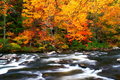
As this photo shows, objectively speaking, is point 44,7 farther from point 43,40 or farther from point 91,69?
point 91,69

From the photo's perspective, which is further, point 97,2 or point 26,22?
Answer: point 97,2

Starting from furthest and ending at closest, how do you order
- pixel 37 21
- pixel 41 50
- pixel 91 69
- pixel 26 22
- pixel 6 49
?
pixel 37 21
pixel 26 22
pixel 41 50
pixel 6 49
pixel 91 69

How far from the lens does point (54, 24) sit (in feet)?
75.6

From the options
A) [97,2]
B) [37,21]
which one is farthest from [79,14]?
[37,21]

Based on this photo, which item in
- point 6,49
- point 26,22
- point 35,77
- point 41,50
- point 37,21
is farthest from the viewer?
point 37,21

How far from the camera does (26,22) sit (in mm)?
23094

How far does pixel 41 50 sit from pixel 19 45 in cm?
251

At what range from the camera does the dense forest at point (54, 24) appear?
2237cm

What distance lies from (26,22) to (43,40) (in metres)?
3.00

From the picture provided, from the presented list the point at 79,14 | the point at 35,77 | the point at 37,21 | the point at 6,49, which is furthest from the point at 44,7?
the point at 35,77

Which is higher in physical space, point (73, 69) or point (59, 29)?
point (59, 29)

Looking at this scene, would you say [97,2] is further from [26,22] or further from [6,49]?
[6,49]

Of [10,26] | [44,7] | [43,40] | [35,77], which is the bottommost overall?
[35,77]

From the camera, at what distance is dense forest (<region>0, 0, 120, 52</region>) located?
22.4m
